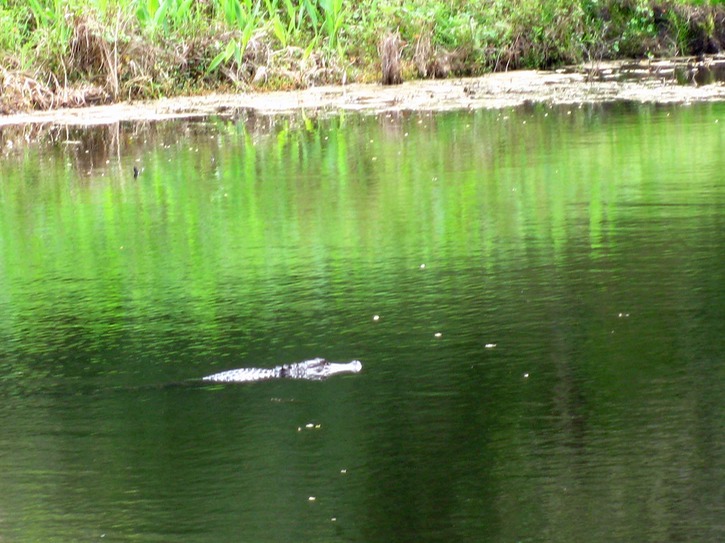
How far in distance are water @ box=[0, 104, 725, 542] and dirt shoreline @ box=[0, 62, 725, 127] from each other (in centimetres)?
577

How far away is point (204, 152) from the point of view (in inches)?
562

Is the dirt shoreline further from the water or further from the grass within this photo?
the water

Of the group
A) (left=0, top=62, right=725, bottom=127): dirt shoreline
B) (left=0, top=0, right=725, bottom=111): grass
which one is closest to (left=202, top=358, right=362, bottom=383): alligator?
(left=0, top=62, right=725, bottom=127): dirt shoreline

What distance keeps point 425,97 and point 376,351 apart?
13.5 metres

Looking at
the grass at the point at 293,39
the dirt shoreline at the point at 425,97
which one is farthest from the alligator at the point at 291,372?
the grass at the point at 293,39

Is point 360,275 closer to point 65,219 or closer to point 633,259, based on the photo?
point 633,259

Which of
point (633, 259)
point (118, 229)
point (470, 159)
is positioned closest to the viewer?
point (633, 259)

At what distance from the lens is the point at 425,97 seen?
19453mm

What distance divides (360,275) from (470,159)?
195 inches

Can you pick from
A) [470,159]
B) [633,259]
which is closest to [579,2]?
[470,159]

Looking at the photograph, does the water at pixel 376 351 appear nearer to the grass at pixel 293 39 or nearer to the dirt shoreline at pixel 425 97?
the dirt shoreline at pixel 425 97

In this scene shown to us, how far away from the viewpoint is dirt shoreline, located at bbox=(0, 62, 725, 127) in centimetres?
1802

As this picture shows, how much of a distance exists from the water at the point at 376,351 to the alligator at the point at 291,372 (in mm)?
117

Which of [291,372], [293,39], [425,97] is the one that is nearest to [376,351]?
[291,372]
